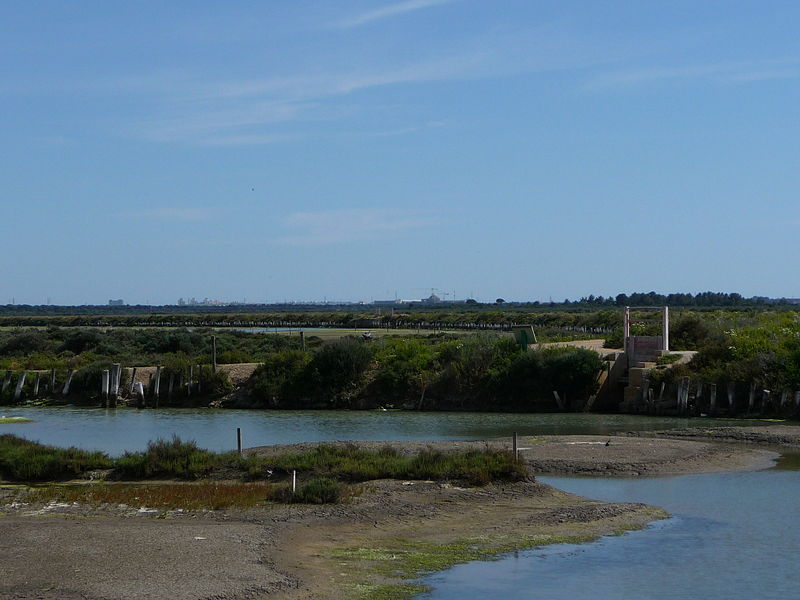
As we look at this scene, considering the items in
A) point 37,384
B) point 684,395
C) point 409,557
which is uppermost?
point 684,395

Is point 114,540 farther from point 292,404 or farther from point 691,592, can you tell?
point 292,404

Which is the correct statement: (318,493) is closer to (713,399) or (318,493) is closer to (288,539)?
(288,539)

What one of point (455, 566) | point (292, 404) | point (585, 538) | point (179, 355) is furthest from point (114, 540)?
point (179, 355)

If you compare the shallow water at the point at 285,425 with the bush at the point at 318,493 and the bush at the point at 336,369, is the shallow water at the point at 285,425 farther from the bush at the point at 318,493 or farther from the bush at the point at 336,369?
the bush at the point at 318,493

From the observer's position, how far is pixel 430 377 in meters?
46.9

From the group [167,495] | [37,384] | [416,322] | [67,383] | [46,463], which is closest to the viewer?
[167,495]

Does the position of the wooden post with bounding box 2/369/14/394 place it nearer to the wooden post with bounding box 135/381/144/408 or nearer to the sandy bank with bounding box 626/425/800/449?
the wooden post with bounding box 135/381/144/408

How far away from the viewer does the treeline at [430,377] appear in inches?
1742

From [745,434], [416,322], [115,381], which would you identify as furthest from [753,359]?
[416,322]

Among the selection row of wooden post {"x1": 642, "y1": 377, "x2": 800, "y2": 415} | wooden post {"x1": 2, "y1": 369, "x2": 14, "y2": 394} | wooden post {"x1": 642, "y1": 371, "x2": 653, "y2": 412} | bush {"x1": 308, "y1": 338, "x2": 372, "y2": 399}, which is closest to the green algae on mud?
row of wooden post {"x1": 642, "y1": 377, "x2": 800, "y2": 415}

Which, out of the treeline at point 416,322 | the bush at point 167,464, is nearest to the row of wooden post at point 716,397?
the bush at point 167,464

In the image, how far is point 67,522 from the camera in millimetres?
19656

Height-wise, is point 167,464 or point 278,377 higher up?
point 278,377

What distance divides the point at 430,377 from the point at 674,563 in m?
29.9
